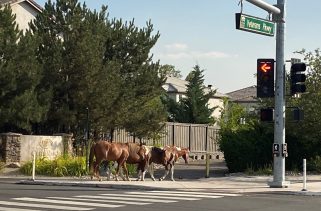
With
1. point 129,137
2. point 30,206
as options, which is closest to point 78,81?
point 129,137

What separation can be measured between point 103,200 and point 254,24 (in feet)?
28.0

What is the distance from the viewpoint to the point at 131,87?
110ft

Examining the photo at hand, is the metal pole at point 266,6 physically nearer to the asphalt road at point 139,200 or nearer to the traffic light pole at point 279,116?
the traffic light pole at point 279,116

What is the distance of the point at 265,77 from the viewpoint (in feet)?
73.7

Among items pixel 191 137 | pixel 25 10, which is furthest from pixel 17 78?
pixel 191 137

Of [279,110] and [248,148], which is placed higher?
[279,110]

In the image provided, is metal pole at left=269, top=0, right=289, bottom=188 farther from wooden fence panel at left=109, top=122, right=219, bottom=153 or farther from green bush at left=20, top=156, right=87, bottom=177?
wooden fence panel at left=109, top=122, right=219, bottom=153

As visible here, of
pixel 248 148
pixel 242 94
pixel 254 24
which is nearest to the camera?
pixel 254 24

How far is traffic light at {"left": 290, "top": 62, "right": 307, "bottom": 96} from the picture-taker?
22047mm

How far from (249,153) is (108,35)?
10.2 metres

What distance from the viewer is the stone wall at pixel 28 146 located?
28812 millimetres

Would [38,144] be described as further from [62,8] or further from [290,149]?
[290,149]

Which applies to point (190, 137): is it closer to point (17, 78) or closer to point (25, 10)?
point (25, 10)

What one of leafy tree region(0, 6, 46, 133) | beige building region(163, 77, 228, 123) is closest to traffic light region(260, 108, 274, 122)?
leafy tree region(0, 6, 46, 133)
